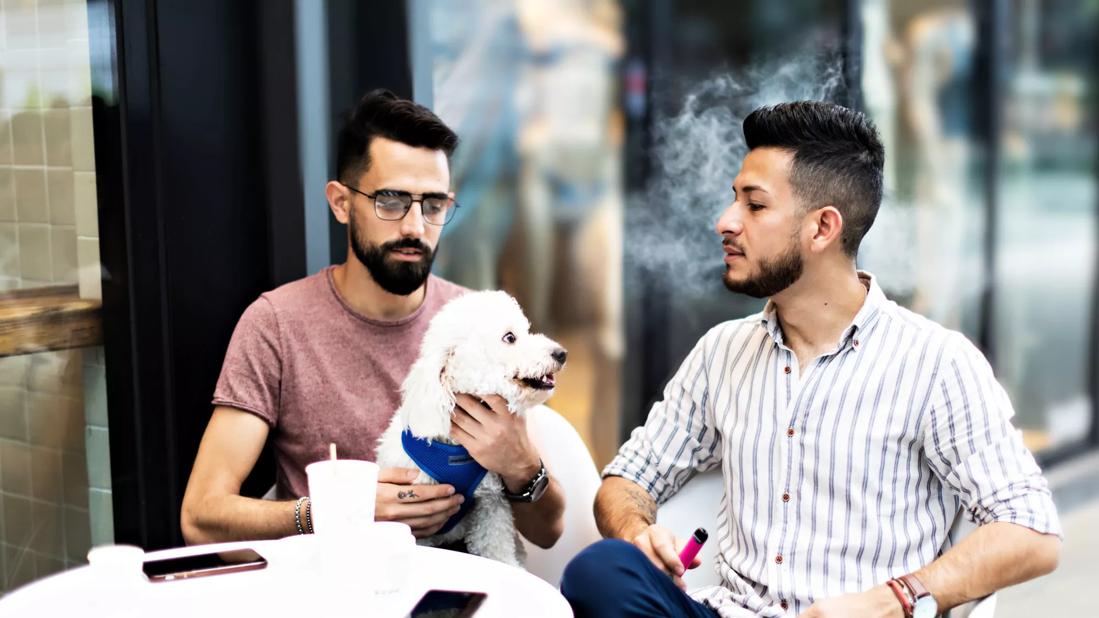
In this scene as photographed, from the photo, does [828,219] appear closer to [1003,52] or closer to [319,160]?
[319,160]

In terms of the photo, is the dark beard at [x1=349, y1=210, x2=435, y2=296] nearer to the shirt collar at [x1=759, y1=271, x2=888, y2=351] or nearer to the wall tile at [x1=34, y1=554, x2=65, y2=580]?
the shirt collar at [x1=759, y1=271, x2=888, y2=351]

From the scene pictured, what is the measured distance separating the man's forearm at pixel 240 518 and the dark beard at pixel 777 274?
0.93m

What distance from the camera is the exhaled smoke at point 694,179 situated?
3535mm

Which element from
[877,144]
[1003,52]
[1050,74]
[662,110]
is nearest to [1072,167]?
[1050,74]

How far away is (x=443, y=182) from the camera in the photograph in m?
2.18

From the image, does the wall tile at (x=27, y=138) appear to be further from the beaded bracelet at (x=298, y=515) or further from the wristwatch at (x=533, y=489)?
the wristwatch at (x=533, y=489)

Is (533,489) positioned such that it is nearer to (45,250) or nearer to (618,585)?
(618,585)

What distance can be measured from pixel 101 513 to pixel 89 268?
1.88 feet

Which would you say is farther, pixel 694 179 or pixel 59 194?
pixel 694 179

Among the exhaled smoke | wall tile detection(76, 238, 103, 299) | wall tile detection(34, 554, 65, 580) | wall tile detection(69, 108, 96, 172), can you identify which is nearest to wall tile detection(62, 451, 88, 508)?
wall tile detection(34, 554, 65, 580)

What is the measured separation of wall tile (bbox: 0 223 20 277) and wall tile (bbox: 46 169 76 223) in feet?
0.28

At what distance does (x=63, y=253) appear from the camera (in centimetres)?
231

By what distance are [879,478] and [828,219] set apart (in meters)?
0.46

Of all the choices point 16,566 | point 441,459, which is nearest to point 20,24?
point 16,566
